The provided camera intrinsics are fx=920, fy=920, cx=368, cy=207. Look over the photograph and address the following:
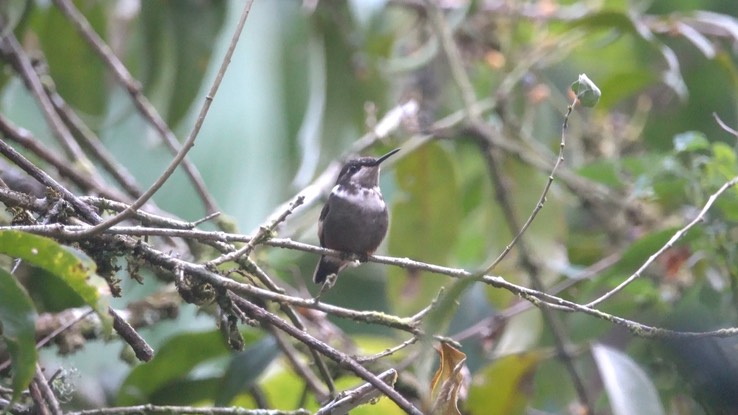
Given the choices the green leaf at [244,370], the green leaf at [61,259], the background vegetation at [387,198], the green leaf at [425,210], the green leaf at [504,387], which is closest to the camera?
the green leaf at [61,259]

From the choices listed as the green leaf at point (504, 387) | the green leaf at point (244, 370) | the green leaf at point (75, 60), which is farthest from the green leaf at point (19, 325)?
the green leaf at point (75, 60)

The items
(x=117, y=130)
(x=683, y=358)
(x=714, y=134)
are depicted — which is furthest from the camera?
(x=117, y=130)

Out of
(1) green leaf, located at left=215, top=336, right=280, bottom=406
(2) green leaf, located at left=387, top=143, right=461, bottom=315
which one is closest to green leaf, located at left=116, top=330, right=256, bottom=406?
(1) green leaf, located at left=215, top=336, right=280, bottom=406

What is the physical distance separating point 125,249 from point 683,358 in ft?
4.56

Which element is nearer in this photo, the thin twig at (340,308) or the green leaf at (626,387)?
the thin twig at (340,308)

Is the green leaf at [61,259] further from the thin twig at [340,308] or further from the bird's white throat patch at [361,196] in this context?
the bird's white throat patch at [361,196]

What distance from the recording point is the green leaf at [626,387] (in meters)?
2.74

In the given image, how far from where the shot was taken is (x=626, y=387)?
2830 millimetres

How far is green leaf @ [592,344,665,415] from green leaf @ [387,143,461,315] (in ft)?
2.71

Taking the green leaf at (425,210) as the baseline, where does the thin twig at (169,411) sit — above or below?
above

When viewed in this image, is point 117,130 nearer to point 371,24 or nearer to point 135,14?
point 135,14

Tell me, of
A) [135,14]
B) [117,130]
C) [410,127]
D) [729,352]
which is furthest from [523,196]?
[117,130]

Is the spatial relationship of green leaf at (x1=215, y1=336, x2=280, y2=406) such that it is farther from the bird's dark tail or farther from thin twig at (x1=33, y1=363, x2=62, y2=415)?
thin twig at (x1=33, y1=363, x2=62, y2=415)

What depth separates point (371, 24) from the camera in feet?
13.0
